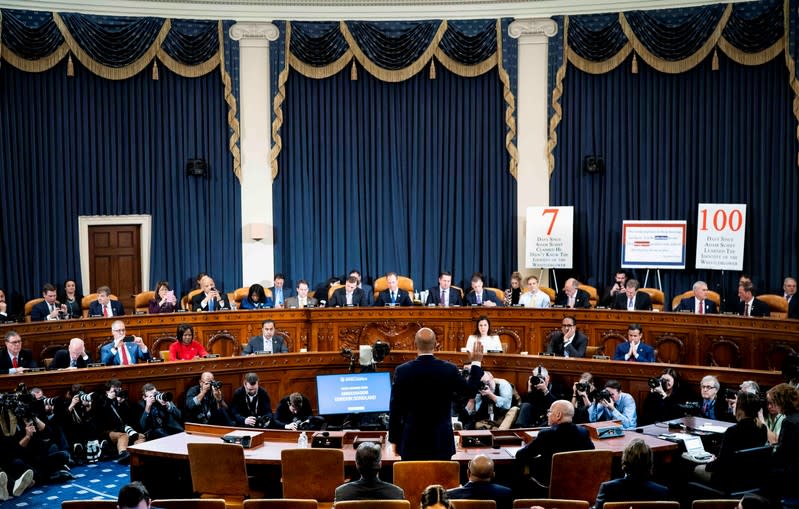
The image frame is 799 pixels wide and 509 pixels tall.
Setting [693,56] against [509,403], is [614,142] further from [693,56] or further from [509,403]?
[509,403]

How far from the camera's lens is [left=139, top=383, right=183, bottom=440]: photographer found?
8727 mm

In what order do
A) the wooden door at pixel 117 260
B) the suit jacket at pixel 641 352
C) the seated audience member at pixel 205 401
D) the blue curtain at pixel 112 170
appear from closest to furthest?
the seated audience member at pixel 205 401
the suit jacket at pixel 641 352
the blue curtain at pixel 112 170
the wooden door at pixel 117 260

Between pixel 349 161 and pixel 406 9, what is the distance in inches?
101

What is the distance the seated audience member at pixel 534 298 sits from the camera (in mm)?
12164

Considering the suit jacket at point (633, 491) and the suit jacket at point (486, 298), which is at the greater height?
the suit jacket at point (486, 298)

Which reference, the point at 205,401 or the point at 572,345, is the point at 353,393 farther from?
the point at 572,345

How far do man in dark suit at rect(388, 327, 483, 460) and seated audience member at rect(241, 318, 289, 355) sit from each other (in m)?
4.49

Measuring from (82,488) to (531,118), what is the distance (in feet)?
29.2

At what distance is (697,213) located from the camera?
43.6 ft

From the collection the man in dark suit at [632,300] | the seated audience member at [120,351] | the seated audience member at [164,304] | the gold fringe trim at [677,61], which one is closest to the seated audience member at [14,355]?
the seated audience member at [120,351]

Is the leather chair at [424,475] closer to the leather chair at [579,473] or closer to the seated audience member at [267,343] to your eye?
the leather chair at [579,473]

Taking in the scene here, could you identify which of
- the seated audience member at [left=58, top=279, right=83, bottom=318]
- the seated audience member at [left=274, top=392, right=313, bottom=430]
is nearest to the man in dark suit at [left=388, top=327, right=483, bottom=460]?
the seated audience member at [left=274, top=392, right=313, bottom=430]

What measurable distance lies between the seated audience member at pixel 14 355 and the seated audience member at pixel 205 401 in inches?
79.6

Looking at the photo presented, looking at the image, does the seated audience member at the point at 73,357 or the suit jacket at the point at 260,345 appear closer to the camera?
the seated audience member at the point at 73,357
